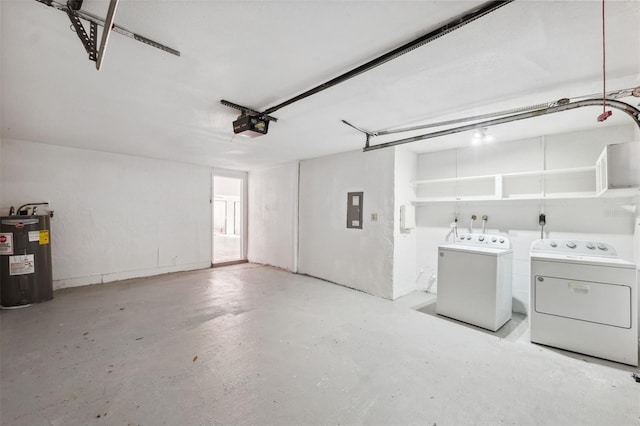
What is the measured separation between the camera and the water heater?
3209 mm

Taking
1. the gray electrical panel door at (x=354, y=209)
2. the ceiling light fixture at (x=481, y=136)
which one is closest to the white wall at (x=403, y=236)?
the gray electrical panel door at (x=354, y=209)

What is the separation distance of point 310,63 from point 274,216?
4.28 m

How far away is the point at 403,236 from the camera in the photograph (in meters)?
3.92

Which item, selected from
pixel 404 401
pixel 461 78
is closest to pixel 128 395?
pixel 404 401

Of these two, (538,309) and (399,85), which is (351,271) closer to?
(538,309)

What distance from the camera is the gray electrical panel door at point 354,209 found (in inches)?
164

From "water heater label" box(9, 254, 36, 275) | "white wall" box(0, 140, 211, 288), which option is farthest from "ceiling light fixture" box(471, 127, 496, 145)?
"water heater label" box(9, 254, 36, 275)

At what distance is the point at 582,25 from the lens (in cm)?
135

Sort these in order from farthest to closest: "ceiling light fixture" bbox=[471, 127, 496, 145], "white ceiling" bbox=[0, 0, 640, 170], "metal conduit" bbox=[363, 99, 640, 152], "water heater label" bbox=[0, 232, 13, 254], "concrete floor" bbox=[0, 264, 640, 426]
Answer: "water heater label" bbox=[0, 232, 13, 254] → "ceiling light fixture" bbox=[471, 127, 496, 145] → "metal conduit" bbox=[363, 99, 640, 152] → "concrete floor" bbox=[0, 264, 640, 426] → "white ceiling" bbox=[0, 0, 640, 170]

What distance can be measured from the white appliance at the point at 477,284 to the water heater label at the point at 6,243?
540 centimetres

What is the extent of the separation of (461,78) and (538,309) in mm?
2317

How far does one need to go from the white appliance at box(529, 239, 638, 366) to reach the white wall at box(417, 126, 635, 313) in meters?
0.31

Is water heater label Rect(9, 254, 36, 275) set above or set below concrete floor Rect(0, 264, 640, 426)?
above

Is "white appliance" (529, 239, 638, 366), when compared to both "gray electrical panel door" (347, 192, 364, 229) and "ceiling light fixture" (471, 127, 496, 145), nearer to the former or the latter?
"ceiling light fixture" (471, 127, 496, 145)
